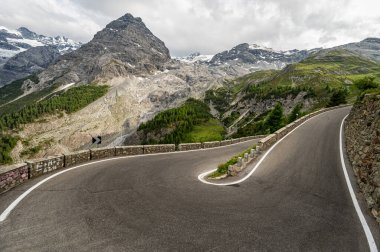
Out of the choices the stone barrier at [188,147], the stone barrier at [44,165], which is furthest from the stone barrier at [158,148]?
the stone barrier at [44,165]

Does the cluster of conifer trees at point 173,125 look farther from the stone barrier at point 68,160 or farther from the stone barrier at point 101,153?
the stone barrier at point 101,153

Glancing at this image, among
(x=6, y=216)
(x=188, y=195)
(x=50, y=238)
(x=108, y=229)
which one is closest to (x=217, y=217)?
(x=188, y=195)

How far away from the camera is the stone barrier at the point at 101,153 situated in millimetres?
18234

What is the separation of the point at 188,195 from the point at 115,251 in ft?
16.2

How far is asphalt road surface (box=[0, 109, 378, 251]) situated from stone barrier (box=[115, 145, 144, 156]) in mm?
6238

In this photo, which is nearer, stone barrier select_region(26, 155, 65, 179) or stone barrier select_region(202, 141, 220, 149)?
stone barrier select_region(26, 155, 65, 179)

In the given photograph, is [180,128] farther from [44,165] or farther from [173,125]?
[44,165]

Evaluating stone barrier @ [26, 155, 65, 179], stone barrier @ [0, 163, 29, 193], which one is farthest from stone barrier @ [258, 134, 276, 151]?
stone barrier @ [0, 163, 29, 193]

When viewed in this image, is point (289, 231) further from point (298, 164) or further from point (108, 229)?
point (298, 164)

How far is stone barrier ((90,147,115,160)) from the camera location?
1823 centimetres

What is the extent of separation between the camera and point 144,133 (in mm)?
167250

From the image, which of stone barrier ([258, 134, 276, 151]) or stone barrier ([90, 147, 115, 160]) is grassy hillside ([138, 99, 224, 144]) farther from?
stone barrier ([90, 147, 115, 160])

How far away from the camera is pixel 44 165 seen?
13.0m

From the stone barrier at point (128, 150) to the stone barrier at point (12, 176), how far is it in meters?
9.48
